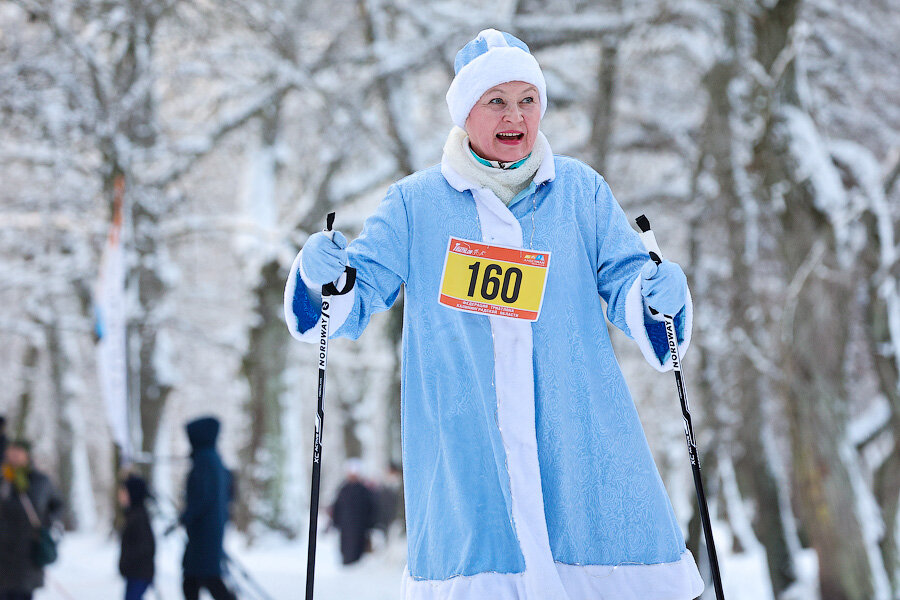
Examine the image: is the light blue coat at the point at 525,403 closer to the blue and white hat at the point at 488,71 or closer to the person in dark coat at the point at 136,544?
the blue and white hat at the point at 488,71

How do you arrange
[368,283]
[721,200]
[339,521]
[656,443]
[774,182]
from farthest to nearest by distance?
[656,443]
[339,521]
[721,200]
[774,182]
[368,283]

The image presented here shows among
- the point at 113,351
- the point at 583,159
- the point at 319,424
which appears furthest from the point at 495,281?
the point at 583,159

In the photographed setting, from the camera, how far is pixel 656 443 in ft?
84.5

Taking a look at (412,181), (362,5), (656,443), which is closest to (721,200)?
(362,5)

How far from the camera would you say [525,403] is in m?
3.00

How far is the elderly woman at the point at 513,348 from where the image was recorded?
291 centimetres

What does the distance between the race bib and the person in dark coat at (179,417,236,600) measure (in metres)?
4.39

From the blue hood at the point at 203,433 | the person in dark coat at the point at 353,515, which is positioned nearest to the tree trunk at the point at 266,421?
the person in dark coat at the point at 353,515

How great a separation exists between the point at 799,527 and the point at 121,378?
7.29m

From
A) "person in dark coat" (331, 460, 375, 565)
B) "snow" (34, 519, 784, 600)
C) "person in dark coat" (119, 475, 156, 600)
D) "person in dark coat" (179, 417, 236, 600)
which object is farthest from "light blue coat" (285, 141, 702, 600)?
"person in dark coat" (331, 460, 375, 565)

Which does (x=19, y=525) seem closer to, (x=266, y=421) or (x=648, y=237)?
(x=648, y=237)

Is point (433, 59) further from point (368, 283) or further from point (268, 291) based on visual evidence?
point (368, 283)

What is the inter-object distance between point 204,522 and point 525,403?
4.58 metres

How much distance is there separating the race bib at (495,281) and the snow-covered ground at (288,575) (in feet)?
16.8
